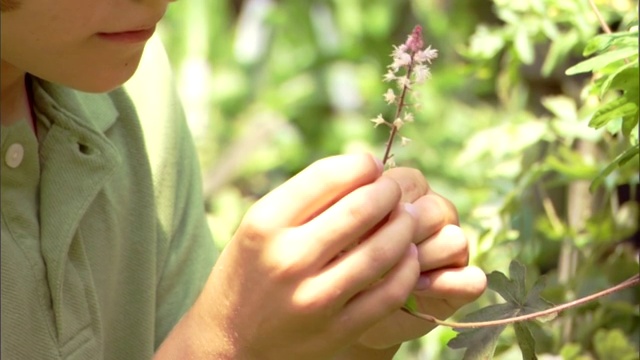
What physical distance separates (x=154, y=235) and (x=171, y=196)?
0.07 m

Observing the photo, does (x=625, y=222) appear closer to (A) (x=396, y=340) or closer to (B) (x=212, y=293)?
(A) (x=396, y=340)

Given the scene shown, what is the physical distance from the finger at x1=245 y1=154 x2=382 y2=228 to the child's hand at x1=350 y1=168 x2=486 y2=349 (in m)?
0.09

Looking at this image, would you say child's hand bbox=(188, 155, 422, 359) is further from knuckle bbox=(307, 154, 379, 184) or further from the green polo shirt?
the green polo shirt

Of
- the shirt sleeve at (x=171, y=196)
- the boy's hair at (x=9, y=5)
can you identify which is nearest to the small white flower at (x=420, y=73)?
the boy's hair at (x=9, y=5)

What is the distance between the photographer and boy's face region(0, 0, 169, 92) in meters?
1.02

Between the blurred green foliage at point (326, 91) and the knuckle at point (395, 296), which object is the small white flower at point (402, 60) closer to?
the knuckle at point (395, 296)

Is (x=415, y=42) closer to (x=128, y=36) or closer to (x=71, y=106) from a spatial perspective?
(x=128, y=36)

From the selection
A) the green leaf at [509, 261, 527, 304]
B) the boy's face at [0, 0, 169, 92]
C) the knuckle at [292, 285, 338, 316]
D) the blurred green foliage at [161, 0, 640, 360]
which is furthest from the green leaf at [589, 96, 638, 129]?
the blurred green foliage at [161, 0, 640, 360]

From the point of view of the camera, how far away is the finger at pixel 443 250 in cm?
97

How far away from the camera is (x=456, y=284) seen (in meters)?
0.96

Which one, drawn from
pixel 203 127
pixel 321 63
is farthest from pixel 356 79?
pixel 203 127

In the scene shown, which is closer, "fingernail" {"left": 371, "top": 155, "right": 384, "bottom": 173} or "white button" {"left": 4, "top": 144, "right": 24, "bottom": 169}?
"fingernail" {"left": 371, "top": 155, "right": 384, "bottom": 173}

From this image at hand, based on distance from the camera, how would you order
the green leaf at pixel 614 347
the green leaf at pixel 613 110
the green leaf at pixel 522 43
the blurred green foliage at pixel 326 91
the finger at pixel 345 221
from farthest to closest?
the blurred green foliage at pixel 326 91
the green leaf at pixel 522 43
the green leaf at pixel 614 347
the green leaf at pixel 613 110
the finger at pixel 345 221

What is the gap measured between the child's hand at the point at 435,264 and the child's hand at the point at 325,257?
3cm
